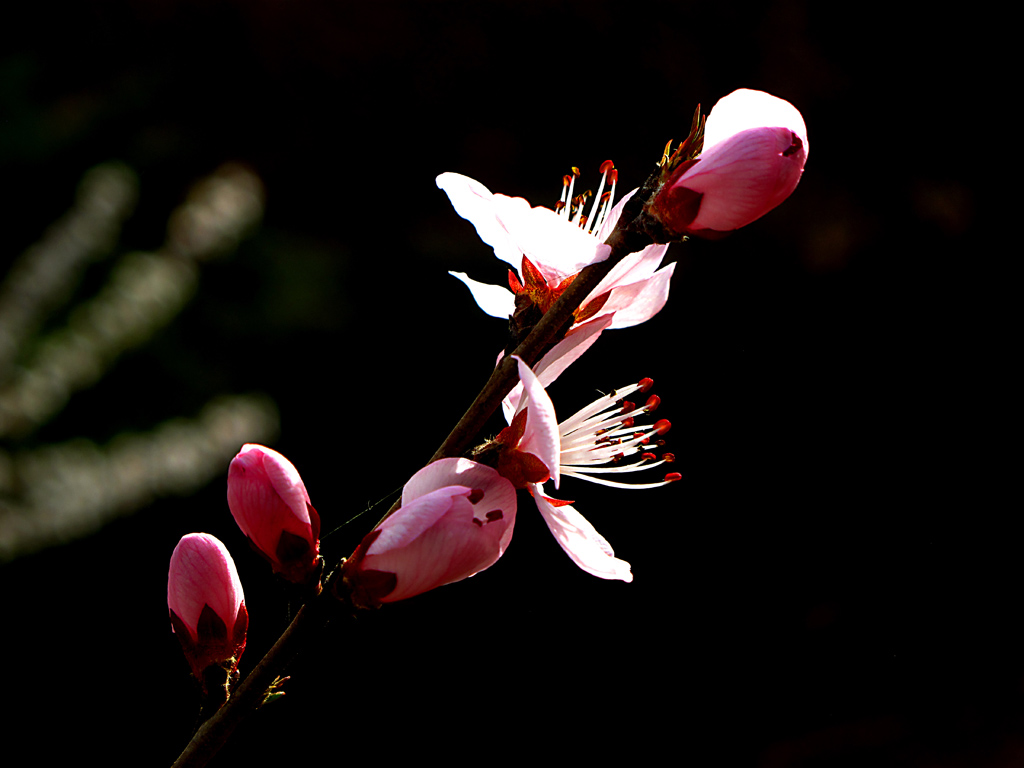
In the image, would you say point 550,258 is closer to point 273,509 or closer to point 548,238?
point 548,238

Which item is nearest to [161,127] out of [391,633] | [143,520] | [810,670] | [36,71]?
[36,71]

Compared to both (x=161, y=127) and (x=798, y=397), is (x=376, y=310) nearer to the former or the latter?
(x=161, y=127)

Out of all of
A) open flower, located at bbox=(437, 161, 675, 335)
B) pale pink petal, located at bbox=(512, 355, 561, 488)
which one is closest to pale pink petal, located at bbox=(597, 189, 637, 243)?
open flower, located at bbox=(437, 161, 675, 335)

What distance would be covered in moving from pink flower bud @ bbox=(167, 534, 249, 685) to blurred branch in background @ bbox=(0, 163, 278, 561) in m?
1.06

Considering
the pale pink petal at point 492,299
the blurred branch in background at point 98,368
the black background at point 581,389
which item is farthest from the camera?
the black background at point 581,389

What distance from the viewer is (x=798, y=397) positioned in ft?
5.58

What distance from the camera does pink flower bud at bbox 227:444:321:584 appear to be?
1.22 feet

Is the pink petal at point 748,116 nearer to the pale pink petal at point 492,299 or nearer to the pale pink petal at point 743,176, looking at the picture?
the pale pink petal at point 743,176

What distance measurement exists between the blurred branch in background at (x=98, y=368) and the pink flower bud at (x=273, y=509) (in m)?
1.11

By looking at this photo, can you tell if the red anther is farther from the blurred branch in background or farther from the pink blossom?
the blurred branch in background

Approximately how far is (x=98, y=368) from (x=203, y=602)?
1348mm

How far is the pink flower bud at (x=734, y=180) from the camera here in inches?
14.2

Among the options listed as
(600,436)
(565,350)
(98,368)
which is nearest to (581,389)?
→ (98,368)

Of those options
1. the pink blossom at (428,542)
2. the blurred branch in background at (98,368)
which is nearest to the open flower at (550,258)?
the pink blossom at (428,542)
